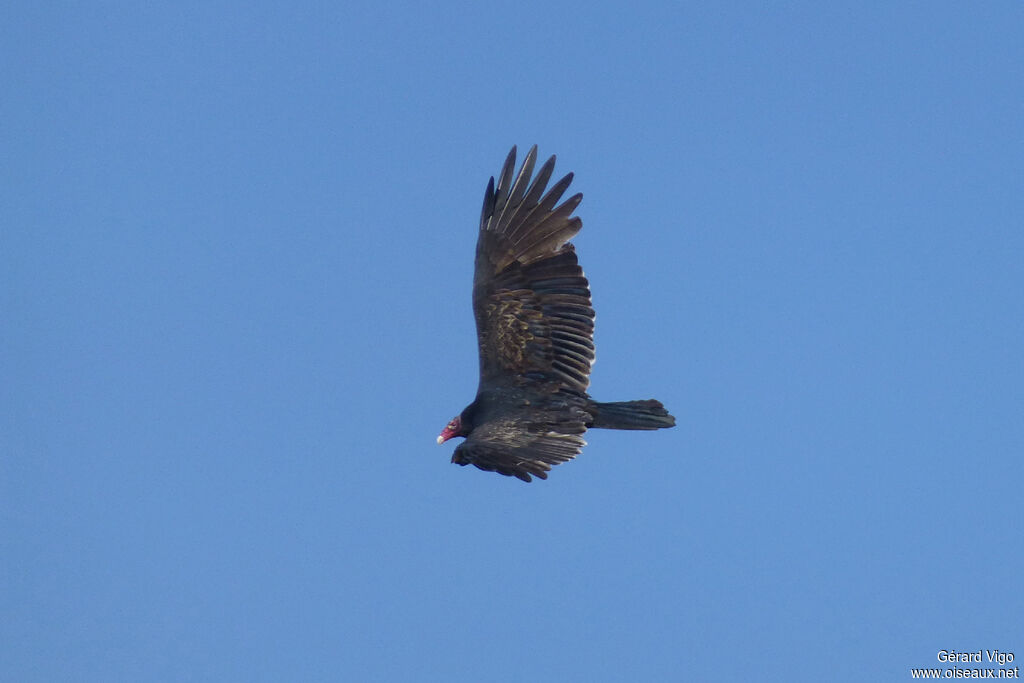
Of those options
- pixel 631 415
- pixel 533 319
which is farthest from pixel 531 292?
pixel 631 415

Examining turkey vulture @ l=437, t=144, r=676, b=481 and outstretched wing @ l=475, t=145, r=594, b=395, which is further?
outstretched wing @ l=475, t=145, r=594, b=395

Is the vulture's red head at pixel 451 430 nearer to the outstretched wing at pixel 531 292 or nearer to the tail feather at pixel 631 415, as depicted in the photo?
the outstretched wing at pixel 531 292

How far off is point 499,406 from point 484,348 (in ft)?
2.19

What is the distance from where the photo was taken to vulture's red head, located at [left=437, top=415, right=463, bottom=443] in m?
12.0

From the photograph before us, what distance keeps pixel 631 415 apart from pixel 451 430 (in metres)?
1.92

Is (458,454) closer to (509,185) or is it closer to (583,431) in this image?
(583,431)

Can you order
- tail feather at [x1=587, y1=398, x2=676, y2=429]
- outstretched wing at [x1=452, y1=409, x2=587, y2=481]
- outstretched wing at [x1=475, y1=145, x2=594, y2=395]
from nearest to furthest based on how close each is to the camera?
outstretched wing at [x1=452, y1=409, x2=587, y2=481] → tail feather at [x1=587, y1=398, x2=676, y2=429] → outstretched wing at [x1=475, y1=145, x2=594, y2=395]

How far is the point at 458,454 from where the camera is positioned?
10.2 metres

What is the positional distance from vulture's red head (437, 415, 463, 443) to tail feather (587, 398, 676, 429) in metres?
1.41

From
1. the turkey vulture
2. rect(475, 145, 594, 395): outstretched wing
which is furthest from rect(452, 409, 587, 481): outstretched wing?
rect(475, 145, 594, 395): outstretched wing

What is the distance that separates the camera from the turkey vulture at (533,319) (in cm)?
1143

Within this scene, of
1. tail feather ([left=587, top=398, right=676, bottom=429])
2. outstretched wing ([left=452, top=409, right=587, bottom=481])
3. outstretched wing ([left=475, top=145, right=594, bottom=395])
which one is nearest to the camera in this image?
outstretched wing ([left=452, top=409, right=587, bottom=481])

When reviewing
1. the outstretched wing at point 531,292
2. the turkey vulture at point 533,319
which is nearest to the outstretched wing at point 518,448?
the turkey vulture at point 533,319

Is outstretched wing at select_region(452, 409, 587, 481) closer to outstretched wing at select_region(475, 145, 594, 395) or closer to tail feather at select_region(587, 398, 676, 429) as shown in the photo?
tail feather at select_region(587, 398, 676, 429)
